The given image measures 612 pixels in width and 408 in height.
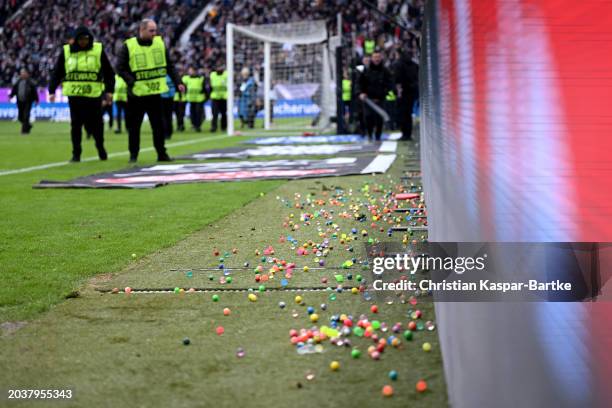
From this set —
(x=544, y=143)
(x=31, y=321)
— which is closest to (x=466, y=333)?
(x=544, y=143)

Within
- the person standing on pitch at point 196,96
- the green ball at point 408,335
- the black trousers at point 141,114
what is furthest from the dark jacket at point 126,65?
the person standing on pitch at point 196,96

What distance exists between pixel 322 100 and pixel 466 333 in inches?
1151

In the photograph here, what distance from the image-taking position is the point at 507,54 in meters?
2.29

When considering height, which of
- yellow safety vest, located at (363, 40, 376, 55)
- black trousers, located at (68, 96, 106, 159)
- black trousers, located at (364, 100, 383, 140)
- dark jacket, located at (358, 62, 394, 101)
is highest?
yellow safety vest, located at (363, 40, 376, 55)

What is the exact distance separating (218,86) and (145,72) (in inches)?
651

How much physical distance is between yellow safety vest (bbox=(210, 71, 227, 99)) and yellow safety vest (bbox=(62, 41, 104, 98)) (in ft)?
52.2

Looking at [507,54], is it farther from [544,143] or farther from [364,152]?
[364,152]

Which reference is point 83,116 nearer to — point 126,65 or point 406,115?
point 126,65

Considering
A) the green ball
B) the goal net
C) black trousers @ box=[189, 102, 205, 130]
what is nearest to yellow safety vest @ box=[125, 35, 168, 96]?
the green ball

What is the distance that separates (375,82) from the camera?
69.1ft

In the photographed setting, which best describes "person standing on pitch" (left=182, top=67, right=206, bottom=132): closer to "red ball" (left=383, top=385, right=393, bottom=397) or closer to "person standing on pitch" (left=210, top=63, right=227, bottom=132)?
"person standing on pitch" (left=210, top=63, right=227, bottom=132)

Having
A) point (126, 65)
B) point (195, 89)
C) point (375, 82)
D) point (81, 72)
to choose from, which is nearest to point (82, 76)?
point (81, 72)

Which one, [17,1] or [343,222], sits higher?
[17,1]

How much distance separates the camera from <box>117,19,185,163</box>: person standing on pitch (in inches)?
583
